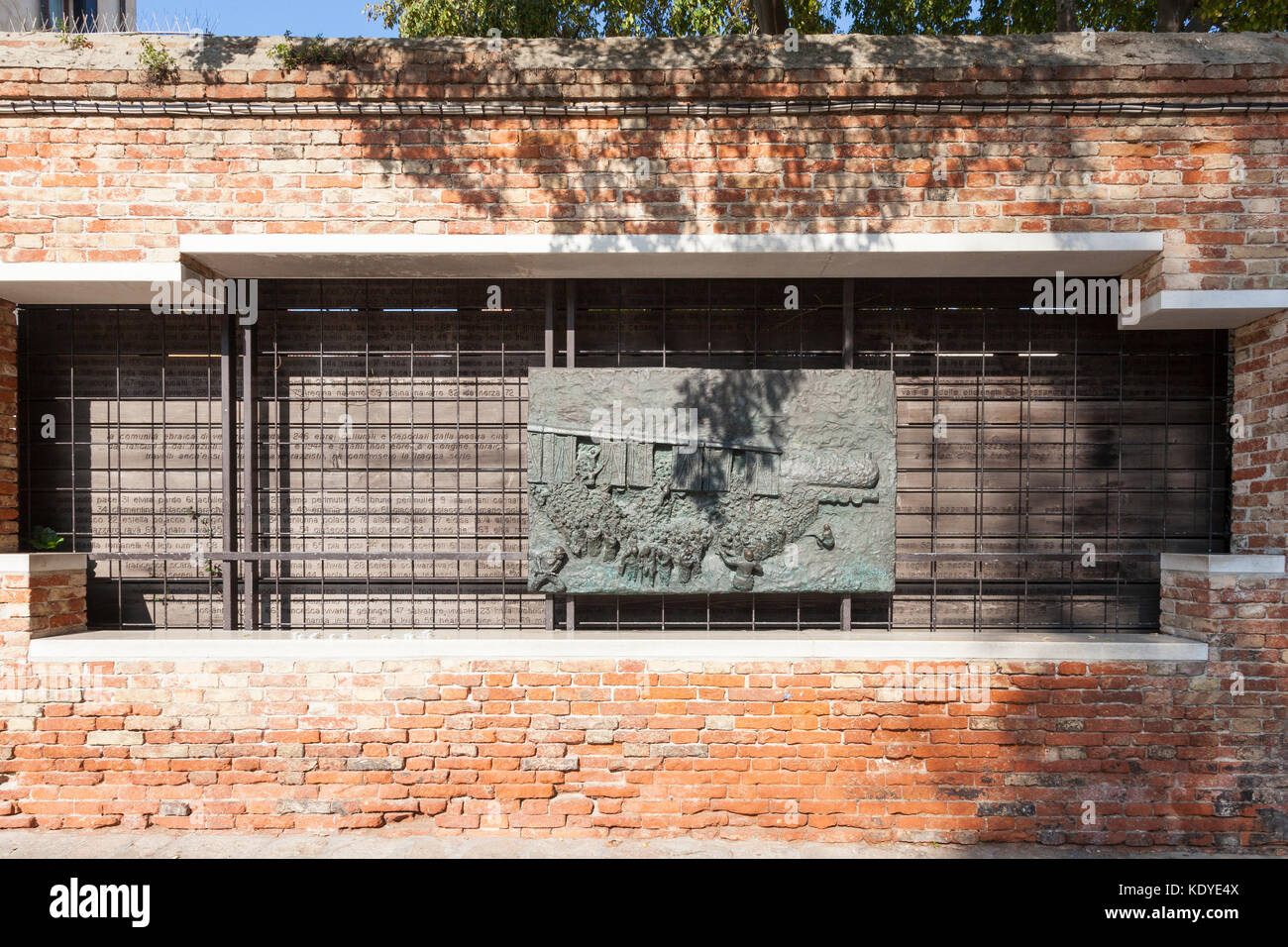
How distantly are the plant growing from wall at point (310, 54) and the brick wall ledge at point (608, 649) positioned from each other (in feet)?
12.3

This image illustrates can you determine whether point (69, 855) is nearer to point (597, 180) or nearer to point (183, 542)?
point (183, 542)

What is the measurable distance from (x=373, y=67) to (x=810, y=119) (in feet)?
9.37

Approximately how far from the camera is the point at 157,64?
168 inches

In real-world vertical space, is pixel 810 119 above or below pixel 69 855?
above

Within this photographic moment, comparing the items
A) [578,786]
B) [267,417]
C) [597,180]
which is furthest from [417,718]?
[597,180]

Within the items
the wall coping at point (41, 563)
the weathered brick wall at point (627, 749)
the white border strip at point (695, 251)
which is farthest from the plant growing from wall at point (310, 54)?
the weathered brick wall at point (627, 749)

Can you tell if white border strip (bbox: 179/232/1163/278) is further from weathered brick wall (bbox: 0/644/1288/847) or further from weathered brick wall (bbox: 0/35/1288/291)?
weathered brick wall (bbox: 0/644/1288/847)

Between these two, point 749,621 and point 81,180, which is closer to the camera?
point 81,180

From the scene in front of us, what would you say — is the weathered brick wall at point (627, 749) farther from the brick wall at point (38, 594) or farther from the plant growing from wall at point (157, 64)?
the plant growing from wall at point (157, 64)

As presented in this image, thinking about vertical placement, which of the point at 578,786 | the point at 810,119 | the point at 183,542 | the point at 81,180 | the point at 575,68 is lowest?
the point at 578,786

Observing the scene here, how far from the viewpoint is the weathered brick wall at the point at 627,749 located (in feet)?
14.3

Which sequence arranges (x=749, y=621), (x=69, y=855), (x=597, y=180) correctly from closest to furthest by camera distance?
(x=69, y=855)
(x=597, y=180)
(x=749, y=621)

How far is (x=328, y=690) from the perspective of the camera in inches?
173

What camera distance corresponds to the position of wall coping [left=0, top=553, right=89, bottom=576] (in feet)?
14.2
